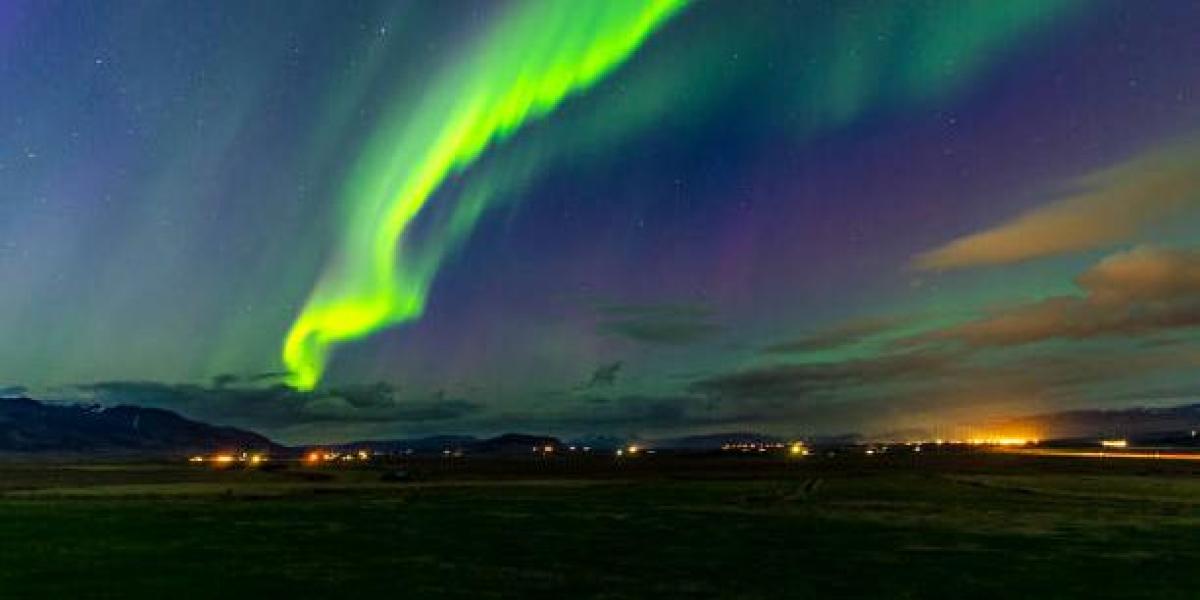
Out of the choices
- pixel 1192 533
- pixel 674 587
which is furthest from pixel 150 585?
pixel 1192 533

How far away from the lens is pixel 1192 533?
47125 mm

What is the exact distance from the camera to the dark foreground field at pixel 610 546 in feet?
103

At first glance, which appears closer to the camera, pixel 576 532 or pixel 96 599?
pixel 96 599

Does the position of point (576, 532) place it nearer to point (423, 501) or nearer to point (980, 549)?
point (980, 549)

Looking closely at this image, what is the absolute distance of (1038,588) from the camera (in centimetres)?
3089

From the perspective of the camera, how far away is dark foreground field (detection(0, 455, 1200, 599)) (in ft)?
103

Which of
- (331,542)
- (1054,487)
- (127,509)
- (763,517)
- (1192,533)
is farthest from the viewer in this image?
(1054,487)

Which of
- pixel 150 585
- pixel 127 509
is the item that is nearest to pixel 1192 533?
pixel 150 585

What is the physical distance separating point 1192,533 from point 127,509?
209ft

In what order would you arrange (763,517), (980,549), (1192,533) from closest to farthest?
(980,549) → (1192,533) → (763,517)

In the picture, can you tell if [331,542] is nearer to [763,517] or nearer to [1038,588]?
[763,517]

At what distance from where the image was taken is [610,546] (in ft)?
140

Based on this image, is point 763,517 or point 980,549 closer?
point 980,549

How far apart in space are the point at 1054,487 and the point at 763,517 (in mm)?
45281
